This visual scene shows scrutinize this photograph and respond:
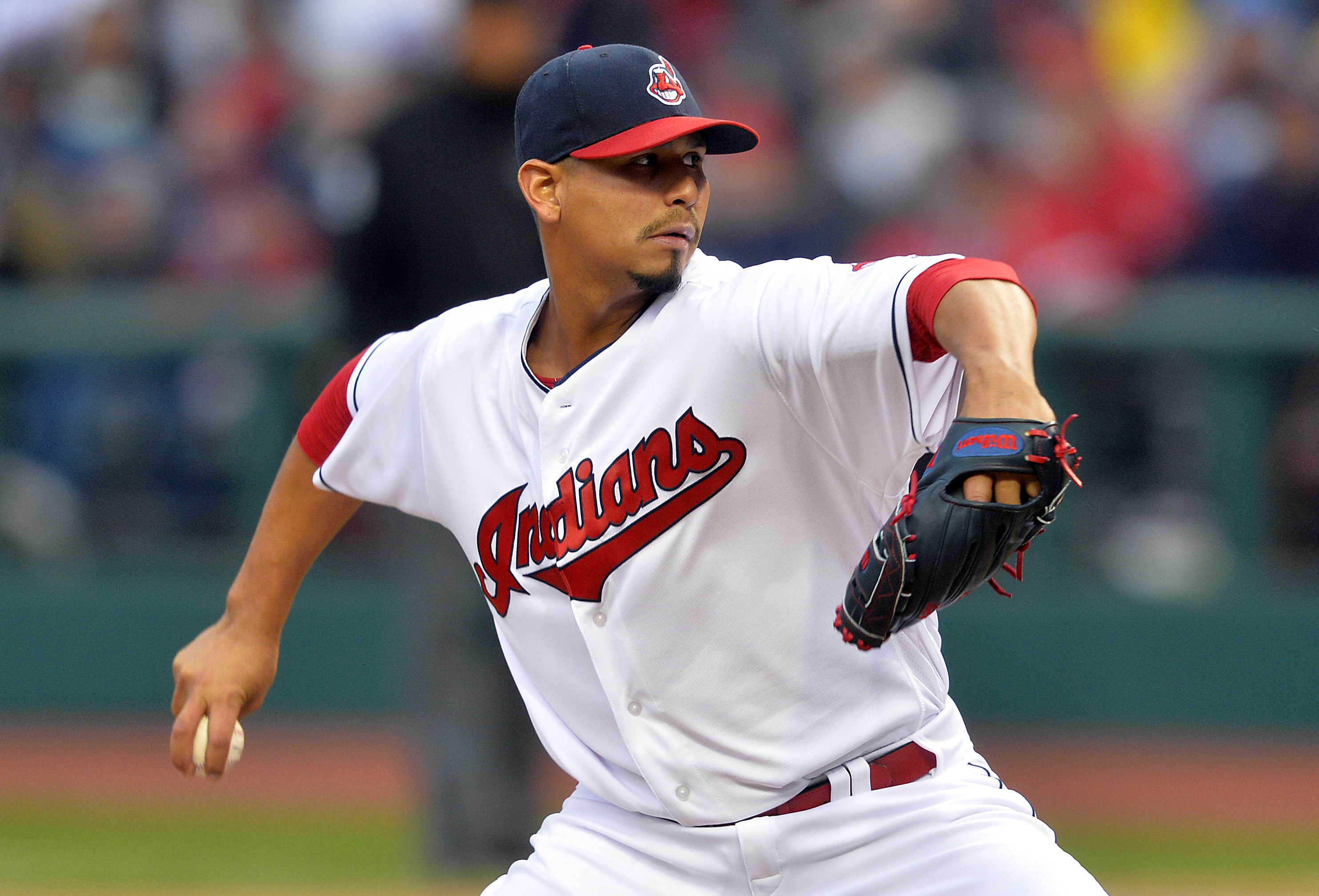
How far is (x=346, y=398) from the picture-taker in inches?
124

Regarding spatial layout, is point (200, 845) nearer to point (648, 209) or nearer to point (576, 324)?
point (576, 324)

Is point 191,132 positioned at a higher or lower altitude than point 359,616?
higher

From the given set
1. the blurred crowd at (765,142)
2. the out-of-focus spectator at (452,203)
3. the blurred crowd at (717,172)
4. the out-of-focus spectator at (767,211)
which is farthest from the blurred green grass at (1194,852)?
the out-of-focus spectator at (452,203)

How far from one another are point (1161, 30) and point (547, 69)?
6305 mm

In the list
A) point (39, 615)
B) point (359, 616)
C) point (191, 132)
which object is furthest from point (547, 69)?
point (191, 132)

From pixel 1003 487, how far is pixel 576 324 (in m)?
1.03

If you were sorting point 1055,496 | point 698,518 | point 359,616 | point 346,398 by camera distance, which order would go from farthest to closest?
point 359,616 → point 346,398 → point 698,518 → point 1055,496

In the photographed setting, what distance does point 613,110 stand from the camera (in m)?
2.73

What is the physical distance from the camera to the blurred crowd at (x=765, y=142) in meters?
7.25

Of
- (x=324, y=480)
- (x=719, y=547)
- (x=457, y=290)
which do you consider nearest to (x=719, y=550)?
(x=719, y=547)

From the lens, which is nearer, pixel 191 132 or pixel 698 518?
pixel 698 518

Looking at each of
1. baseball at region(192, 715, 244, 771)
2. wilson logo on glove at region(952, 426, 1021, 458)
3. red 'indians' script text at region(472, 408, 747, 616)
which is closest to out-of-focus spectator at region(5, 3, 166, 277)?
baseball at region(192, 715, 244, 771)

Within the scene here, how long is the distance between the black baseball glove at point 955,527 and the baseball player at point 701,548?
312mm

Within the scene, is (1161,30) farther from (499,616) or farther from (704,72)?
(499,616)
